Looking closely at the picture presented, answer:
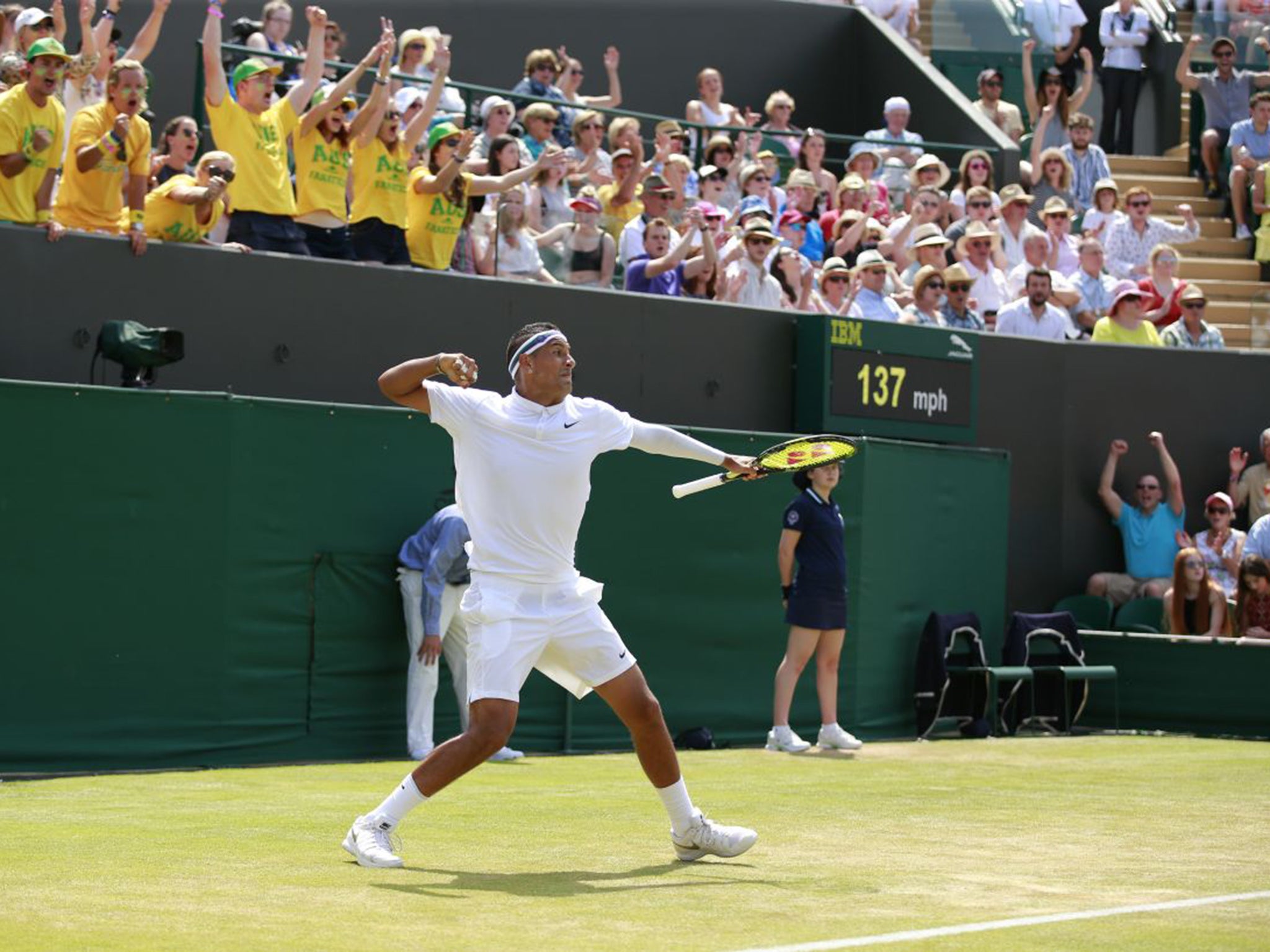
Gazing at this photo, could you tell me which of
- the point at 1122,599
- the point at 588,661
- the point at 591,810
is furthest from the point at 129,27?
the point at 588,661

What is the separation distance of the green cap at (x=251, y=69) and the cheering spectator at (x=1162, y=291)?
363 inches

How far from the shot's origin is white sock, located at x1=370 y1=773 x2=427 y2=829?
24.9 feet

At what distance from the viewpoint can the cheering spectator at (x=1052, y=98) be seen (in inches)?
872

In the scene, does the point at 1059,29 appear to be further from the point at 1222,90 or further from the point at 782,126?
the point at 782,126

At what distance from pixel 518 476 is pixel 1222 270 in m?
16.0

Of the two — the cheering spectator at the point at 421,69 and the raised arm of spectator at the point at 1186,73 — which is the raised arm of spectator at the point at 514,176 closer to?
the cheering spectator at the point at 421,69

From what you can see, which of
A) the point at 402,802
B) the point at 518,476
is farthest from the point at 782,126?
the point at 402,802

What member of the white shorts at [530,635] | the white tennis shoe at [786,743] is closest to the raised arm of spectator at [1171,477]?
the white tennis shoe at [786,743]

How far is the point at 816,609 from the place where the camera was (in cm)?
1411

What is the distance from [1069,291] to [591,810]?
34.9 ft

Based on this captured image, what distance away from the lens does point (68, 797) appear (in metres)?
10.2

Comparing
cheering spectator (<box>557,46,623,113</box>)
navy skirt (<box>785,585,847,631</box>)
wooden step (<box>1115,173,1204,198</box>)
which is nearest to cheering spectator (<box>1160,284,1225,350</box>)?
wooden step (<box>1115,173,1204,198</box>)

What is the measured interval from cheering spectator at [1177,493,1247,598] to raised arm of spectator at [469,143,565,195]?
21.6 ft

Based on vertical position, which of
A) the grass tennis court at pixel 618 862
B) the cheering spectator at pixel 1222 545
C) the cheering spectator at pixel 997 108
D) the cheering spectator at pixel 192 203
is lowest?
the grass tennis court at pixel 618 862
